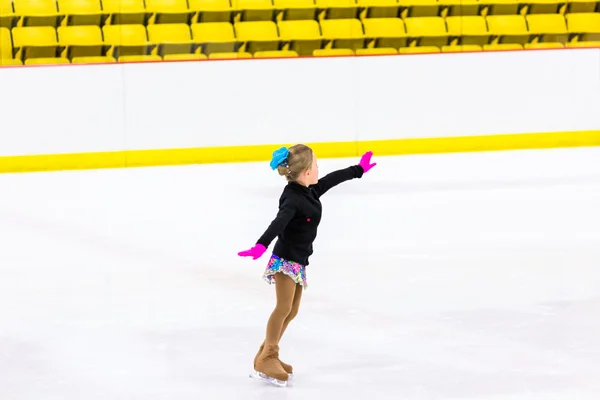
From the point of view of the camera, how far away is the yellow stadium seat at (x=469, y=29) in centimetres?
1194

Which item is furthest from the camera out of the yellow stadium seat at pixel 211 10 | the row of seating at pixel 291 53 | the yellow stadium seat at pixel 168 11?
the yellow stadium seat at pixel 211 10

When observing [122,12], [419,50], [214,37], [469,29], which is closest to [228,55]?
[214,37]

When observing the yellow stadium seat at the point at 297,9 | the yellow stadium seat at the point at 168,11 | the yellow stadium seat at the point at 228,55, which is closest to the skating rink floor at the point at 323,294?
the yellow stadium seat at the point at 228,55

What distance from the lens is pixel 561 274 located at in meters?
5.54

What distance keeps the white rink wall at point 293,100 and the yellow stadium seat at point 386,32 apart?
0.21 meters

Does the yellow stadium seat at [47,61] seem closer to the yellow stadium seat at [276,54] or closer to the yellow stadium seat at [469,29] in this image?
the yellow stadium seat at [276,54]

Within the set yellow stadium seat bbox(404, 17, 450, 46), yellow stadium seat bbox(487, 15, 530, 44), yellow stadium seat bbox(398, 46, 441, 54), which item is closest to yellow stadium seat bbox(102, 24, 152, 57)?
yellow stadium seat bbox(398, 46, 441, 54)

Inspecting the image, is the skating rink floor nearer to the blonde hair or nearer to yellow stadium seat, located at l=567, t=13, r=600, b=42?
the blonde hair

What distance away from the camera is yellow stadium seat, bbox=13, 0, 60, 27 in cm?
1080

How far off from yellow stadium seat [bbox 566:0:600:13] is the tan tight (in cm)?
954

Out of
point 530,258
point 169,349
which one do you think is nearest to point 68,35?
point 530,258

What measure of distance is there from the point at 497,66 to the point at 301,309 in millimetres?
7696

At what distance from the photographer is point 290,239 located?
3.62 metres

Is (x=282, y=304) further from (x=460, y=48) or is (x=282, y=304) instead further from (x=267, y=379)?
(x=460, y=48)
